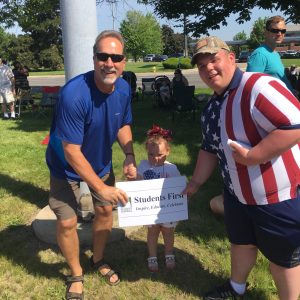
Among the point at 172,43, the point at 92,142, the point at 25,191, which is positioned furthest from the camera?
the point at 172,43

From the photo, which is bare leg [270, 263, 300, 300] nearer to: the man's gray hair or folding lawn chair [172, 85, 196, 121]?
the man's gray hair

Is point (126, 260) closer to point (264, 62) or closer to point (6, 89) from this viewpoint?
point (264, 62)

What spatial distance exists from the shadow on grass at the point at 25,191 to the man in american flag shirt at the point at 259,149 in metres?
3.14

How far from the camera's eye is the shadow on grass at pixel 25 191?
16.6ft

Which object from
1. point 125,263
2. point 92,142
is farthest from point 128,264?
point 92,142

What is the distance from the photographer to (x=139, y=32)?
62562 mm

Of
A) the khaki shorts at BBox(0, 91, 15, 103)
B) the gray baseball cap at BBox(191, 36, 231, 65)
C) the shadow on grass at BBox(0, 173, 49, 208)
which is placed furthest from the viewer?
the khaki shorts at BBox(0, 91, 15, 103)

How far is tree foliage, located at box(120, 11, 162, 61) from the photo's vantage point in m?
61.8

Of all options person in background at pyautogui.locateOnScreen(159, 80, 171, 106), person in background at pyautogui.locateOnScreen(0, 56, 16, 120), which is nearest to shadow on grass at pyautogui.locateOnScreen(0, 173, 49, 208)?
person in background at pyautogui.locateOnScreen(0, 56, 16, 120)

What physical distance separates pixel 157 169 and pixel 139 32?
6225cm

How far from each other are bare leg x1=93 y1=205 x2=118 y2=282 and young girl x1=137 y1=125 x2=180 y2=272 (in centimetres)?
35

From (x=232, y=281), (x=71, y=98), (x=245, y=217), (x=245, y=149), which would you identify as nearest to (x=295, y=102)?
(x=245, y=149)

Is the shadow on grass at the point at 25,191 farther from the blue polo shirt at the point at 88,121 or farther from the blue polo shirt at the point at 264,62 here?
the blue polo shirt at the point at 264,62

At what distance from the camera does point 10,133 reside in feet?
31.3
